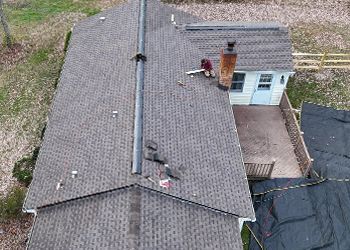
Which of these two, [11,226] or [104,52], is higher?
[104,52]

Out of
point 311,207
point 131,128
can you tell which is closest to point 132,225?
point 131,128

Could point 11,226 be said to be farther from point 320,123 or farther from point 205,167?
point 320,123

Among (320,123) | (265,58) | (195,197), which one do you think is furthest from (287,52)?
(195,197)

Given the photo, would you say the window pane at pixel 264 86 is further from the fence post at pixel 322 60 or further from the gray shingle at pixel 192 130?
the fence post at pixel 322 60

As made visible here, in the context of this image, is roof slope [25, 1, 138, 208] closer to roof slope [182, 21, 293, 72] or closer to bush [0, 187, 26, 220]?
roof slope [182, 21, 293, 72]

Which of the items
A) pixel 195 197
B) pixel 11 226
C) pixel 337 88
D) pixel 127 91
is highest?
pixel 127 91

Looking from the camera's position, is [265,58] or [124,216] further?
[265,58]
